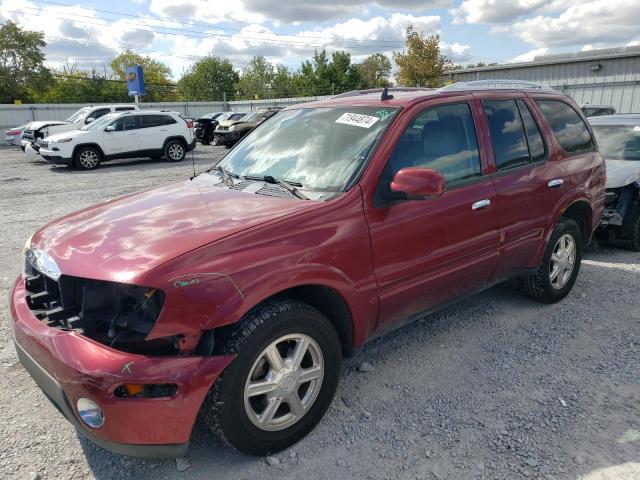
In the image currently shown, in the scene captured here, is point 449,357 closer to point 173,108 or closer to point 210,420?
point 210,420

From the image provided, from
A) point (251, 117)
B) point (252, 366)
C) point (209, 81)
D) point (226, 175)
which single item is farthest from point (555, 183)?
point (209, 81)

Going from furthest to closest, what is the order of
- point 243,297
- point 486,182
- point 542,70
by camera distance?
point 542,70
point 486,182
point 243,297

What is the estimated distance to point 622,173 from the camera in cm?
599

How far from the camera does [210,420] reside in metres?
2.36

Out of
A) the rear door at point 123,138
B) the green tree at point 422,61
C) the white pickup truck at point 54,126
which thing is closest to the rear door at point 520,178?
the rear door at point 123,138

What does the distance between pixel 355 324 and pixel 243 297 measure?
2.74 feet

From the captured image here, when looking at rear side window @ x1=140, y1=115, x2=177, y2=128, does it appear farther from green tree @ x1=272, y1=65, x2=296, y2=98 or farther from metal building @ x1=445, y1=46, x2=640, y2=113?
green tree @ x1=272, y1=65, x2=296, y2=98

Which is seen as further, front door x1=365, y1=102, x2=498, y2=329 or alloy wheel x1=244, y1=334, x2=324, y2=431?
front door x1=365, y1=102, x2=498, y2=329

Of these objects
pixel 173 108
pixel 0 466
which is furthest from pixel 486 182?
pixel 173 108

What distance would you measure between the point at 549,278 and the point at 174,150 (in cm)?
1489

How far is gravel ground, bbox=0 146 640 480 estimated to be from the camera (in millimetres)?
2520

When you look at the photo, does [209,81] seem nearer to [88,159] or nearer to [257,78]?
[257,78]

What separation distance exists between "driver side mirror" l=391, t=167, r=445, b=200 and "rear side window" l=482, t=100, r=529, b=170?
114 centimetres

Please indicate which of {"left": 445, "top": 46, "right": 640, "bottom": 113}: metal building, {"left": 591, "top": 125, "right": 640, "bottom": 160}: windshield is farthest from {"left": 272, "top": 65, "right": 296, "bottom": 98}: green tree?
{"left": 591, "top": 125, "right": 640, "bottom": 160}: windshield
